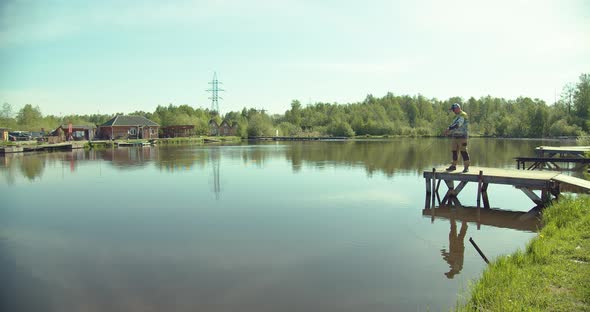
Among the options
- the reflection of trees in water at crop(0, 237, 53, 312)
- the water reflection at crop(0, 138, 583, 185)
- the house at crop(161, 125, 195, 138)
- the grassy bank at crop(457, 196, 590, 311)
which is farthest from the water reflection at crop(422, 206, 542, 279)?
the house at crop(161, 125, 195, 138)

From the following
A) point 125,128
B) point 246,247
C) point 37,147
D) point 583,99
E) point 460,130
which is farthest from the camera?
point 583,99

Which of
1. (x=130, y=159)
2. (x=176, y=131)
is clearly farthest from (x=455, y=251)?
(x=176, y=131)

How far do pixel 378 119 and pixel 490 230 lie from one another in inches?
4231

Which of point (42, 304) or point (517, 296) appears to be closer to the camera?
point (517, 296)

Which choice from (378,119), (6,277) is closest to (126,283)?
(6,277)

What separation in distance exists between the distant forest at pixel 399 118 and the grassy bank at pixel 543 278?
72233 mm

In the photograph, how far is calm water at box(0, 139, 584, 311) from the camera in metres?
7.96

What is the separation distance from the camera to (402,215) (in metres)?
14.2

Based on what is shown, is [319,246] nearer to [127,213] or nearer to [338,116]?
[127,213]

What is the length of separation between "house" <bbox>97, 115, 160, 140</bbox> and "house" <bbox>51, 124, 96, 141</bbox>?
2359 millimetres

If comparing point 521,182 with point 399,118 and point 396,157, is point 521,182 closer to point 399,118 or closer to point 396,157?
point 396,157

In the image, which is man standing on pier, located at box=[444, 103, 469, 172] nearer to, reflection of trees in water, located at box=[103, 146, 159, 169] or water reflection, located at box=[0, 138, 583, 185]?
water reflection, located at box=[0, 138, 583, 185]

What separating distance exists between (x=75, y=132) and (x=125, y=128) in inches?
345

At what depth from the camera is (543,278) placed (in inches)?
263
